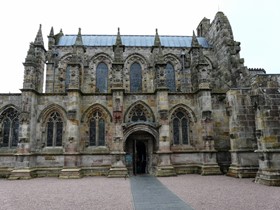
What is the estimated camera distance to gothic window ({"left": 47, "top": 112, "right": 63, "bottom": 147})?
669 inches

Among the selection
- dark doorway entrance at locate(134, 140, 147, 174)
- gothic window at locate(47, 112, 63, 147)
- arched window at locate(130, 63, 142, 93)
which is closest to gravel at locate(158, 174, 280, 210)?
dark doorway entrance at locate(134, 140, 147, 174)

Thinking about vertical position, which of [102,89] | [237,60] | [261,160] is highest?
[237,60]

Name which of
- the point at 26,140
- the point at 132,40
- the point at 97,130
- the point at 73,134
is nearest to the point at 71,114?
the point at 73,134

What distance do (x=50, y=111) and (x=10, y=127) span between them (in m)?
3.20

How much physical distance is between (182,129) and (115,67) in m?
7.06

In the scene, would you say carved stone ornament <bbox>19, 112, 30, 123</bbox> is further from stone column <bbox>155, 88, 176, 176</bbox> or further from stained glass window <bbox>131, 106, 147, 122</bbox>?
stone column <bbox>155, 88, 176, 176</bbox>

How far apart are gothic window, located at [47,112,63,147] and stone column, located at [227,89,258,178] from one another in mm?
12362

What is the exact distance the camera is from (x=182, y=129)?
1781cm

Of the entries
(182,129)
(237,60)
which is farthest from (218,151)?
(237,60)

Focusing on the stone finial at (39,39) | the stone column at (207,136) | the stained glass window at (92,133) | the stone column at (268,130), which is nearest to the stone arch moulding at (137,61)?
the stained glass window at (92,133)

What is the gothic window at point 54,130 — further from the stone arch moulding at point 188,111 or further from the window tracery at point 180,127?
the window tracery at point 180,127

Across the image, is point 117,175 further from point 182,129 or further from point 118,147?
point 182,129

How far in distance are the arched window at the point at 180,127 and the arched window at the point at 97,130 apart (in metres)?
5.48

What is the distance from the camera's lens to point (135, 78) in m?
24.0
